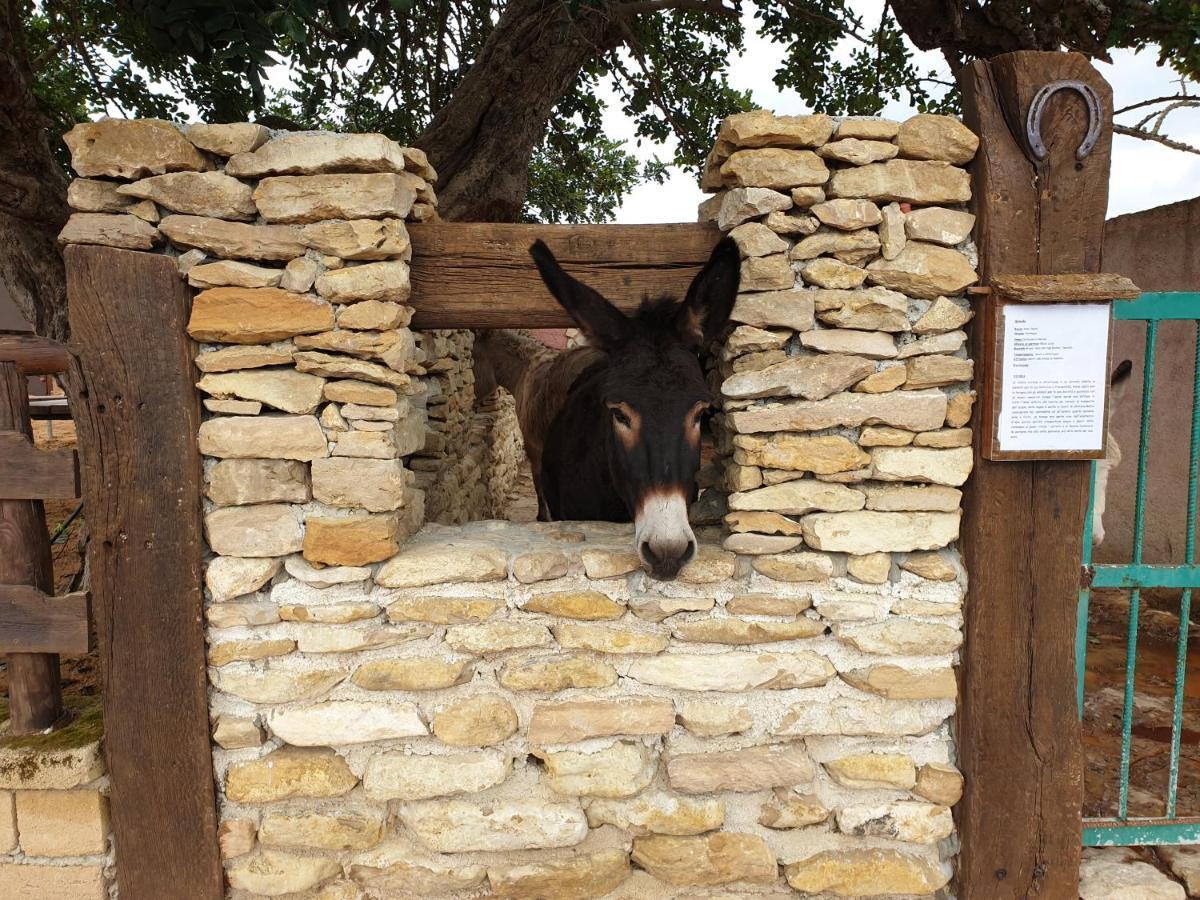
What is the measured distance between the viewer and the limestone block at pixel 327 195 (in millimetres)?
2193

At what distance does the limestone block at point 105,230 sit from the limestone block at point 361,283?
0.57m

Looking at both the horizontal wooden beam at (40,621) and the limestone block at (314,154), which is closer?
the limestone block at (314,154)

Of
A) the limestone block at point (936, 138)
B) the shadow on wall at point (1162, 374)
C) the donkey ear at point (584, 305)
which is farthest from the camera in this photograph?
the shadow on wall at point (1162, 374)

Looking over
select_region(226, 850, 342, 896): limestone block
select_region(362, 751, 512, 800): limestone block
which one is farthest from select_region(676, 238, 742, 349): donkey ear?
select_region(226, 850, 342, 896): limestone block

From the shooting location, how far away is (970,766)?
237cm

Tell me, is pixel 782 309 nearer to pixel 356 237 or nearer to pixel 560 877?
pixel 356 237

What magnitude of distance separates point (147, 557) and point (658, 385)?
1.79 meters

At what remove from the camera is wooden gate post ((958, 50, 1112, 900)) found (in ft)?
7.35

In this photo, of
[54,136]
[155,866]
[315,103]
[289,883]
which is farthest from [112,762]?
[315,103]

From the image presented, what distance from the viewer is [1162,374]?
5.84 metres

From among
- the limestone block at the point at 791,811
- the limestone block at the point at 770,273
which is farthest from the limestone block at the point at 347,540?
the limestone block at the point at 791,811

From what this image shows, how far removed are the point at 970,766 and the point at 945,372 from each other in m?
1.36

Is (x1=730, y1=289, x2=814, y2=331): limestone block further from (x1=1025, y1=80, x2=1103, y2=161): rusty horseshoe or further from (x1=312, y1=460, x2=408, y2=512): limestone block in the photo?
(x1=312, y1=460, x2=408, y2=512): limestone block

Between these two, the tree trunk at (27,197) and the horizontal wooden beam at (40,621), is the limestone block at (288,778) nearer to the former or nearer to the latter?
the horizontal wooden beam at (40,621)
